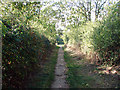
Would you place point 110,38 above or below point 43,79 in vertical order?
above

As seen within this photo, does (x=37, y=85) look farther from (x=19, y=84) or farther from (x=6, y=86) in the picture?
(x=6, y=86)

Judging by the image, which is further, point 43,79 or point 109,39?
point 109,39

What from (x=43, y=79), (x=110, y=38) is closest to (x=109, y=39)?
(x=110, y=38)

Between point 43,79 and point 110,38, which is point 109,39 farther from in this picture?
point 43,79

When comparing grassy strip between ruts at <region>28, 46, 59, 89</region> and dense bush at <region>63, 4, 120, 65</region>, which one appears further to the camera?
dense bush at <region>63, 4, 120, 65</region>

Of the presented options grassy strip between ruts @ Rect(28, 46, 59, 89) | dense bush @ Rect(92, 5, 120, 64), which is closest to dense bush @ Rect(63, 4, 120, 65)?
dense bush @ Rect(92, 5, 120, 64)

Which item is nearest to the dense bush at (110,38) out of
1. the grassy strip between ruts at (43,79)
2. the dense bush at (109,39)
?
the dense bush at (109,39)

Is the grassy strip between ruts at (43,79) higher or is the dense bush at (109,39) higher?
the dense bush at (109,39)

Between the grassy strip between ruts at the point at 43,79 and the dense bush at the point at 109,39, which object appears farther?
the dense bush at the point at 109,39

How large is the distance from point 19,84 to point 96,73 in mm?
5125

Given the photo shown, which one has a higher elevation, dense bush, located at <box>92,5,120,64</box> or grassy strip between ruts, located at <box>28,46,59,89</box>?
dense bush, located at <box>92,5,120,64</box>

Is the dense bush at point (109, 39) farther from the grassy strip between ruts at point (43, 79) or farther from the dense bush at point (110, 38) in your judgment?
the grassy strip between ruts at point (43, 79)

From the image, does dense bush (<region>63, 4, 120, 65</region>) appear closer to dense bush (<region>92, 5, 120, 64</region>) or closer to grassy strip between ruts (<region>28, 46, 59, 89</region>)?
dense bush (<region>92, 5, 120, 64</region>)

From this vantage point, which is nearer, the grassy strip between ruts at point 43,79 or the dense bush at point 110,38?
the grassy strip between ruts at point 43,79
